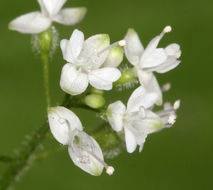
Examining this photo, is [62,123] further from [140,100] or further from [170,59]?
[170,59]

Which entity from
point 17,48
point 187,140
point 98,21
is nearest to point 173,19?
point 98,21

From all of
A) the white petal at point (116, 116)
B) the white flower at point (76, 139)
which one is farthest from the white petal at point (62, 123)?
the white petal at point (116, 116)

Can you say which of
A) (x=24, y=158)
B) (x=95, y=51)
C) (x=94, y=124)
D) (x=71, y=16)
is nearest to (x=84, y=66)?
(x=95, y=51)

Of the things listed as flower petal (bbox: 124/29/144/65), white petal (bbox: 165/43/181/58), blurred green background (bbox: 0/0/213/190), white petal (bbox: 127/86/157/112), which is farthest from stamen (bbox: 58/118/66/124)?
blurred green background (bbox: 0/0/213/190)

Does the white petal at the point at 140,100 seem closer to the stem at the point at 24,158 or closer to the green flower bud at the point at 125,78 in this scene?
the green flower bud at the point at 125,78

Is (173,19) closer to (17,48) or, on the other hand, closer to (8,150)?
(17,48)

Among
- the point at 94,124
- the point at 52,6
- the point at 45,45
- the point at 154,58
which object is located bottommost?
the point at 94,124

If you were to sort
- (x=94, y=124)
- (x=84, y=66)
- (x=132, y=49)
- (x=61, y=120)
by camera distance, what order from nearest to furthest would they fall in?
(x=61, y=120) < (x=84, y=66) < (x=132, y=49) < (x=94, y=124)
